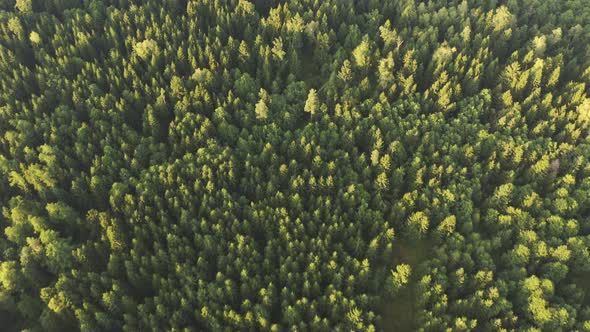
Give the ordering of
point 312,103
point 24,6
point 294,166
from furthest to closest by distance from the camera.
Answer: point 24,6, point 312,103, point 294,166

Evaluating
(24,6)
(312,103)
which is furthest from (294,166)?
(24,6)

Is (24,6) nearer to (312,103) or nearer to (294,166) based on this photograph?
(312,103)

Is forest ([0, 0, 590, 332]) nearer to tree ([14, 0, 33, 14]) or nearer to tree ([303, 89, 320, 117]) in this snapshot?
tree ([303, 89, 320, 117])

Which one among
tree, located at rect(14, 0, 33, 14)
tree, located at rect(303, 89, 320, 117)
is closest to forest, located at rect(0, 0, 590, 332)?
tree, located at rect(303, 89, 320, 117)

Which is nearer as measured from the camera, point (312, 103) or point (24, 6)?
point (312, 103)

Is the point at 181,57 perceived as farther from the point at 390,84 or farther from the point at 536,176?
the point at 536,176

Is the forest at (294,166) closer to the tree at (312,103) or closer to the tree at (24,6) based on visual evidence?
the tree at (312,103)

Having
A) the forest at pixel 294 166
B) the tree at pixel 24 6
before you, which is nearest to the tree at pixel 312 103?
the forest at pixel 294 166

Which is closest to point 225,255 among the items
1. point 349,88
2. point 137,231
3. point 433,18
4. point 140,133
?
point 137,231
